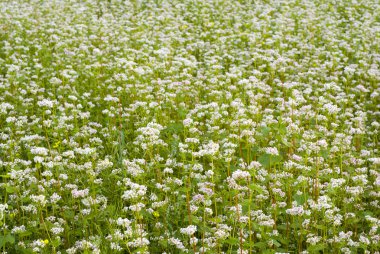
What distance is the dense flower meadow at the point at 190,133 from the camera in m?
4.64

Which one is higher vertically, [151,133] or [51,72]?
[151,133]

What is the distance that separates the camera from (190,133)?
21.4 ft

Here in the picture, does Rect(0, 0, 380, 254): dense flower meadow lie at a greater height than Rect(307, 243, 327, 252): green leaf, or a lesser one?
lesser

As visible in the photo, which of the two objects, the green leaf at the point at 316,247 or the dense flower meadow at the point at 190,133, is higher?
the green leaf at the point at 316,247

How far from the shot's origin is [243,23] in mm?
11938

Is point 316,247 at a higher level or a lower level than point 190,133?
higher

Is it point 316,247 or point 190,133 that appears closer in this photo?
point 316,247

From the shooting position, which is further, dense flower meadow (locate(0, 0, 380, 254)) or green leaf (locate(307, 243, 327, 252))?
dense flower meadow (locate(0, 0, 380, 254))

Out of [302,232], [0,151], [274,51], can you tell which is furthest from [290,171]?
[274,51]

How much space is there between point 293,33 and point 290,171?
21.9ft

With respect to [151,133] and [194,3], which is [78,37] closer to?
[194,3]

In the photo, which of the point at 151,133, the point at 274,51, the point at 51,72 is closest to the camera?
the point at 151,133

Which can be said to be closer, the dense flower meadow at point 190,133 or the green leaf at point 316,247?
the green leaf at point 316,247

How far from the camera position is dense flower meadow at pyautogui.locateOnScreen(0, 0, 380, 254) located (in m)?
4.64
